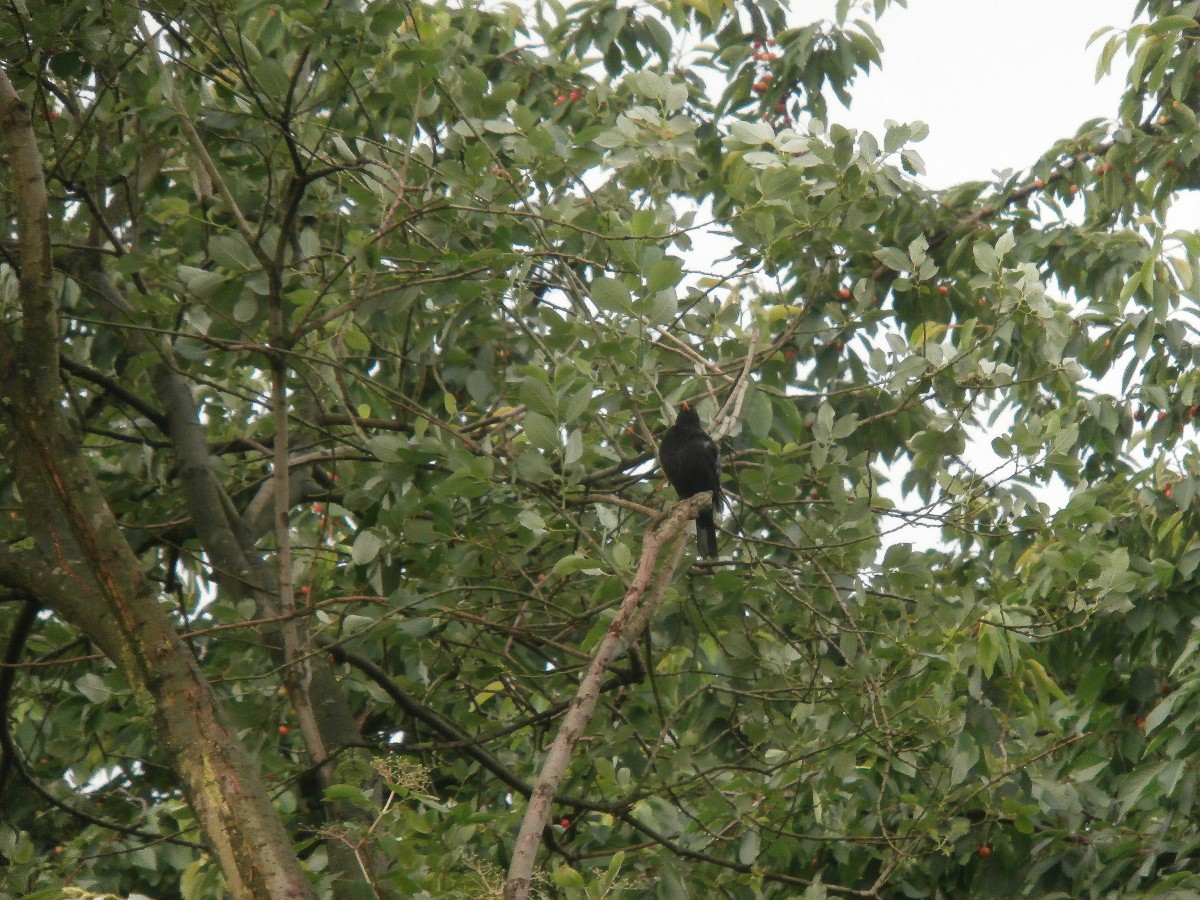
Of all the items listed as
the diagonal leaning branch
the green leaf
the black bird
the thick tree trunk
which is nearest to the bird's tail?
the black bird

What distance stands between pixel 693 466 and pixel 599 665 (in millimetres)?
1708

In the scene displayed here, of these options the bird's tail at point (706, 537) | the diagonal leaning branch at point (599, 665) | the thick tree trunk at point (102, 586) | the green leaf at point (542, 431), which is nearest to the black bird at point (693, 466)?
the bird's tail at point (706, 537)

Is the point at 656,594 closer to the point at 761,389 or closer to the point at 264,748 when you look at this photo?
the point at 761,389

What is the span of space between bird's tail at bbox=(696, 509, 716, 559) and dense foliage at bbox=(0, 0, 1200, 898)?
15 cm

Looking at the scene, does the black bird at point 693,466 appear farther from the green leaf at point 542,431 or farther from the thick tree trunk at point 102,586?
the thick tree trunk at point 102,586

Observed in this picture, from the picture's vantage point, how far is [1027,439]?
3211mm

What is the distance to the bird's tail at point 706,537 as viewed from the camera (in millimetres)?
3812

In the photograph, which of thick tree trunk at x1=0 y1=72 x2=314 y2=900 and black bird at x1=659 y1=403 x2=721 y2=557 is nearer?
thick tree trunk at x1=0 y1=72 x2=314 y2=900

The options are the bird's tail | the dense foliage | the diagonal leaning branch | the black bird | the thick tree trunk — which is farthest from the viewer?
the bird's tail

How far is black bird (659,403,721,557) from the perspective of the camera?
12.0 ft

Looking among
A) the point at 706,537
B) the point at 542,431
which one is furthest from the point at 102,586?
the point at 706,537

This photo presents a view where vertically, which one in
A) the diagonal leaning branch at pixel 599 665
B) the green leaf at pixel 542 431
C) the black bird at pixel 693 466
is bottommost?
the diagonal leaning branch at pixel 599 665

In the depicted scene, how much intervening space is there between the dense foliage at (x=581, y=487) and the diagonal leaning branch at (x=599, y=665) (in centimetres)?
17

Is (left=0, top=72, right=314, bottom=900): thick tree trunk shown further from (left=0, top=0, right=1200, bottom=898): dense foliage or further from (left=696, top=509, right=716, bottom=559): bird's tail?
(left=696, top=509, right=716, bottom=559): bird's tail
